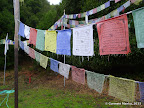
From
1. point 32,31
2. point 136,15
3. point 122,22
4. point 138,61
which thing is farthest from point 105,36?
point 138,61

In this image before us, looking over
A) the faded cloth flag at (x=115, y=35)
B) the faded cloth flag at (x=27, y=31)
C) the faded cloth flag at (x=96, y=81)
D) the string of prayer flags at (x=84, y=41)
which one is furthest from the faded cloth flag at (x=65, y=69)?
the faded cloth flag at (x=27, y=31)

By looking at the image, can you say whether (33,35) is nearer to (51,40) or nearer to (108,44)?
(51,40)

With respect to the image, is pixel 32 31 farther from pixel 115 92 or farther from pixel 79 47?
pixel 115 92

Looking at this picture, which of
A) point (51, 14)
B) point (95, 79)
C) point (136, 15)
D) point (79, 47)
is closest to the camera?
point (136, 15)

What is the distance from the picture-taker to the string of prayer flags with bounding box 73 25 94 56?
324cm

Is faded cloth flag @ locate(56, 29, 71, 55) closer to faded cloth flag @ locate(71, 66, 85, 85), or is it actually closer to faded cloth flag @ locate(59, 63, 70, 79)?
faded cloth flag @ locate(59, 63, 70, 79)

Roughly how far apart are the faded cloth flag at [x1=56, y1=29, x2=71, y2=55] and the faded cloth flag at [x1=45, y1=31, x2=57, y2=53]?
9.6 inches

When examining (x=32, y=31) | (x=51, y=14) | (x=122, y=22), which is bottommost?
(x=122, y=22)

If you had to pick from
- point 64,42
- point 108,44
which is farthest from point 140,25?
point 64,42

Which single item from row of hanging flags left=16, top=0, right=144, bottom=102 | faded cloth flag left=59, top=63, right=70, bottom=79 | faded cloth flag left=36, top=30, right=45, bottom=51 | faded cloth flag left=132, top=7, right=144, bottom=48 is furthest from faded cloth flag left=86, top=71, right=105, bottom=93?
faded cloth flag left=36, top=30, right=45, bottom=51

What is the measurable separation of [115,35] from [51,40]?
2.62 meters

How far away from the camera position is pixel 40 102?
18.8ft

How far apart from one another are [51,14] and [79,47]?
10.6 m

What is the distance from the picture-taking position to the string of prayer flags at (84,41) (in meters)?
3.24
